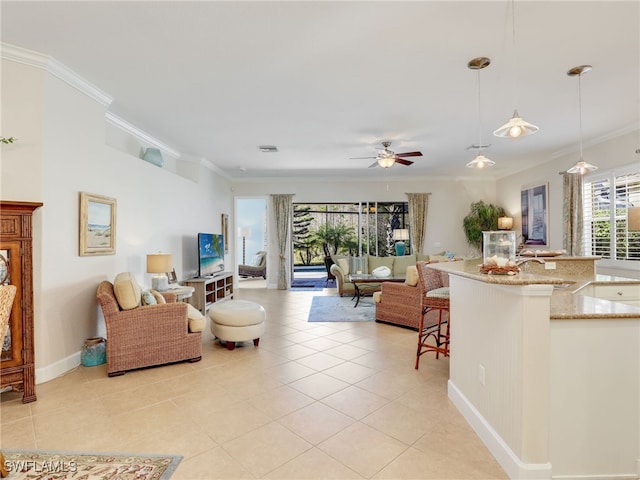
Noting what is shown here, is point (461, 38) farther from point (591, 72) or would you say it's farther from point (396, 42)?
point (591, 72)

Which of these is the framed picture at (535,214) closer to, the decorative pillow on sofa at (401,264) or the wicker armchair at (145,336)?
the decorative pillow on sofa at (401,264)

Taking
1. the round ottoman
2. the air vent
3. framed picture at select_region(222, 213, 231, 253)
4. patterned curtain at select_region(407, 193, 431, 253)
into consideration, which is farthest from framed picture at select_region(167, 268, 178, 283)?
patterned curtain at select_region(407, 193, 431, 253)

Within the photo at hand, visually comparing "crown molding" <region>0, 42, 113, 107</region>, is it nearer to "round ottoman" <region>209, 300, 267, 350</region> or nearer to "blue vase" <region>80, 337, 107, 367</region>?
"blue vase" <region>80, 337, 107, 367</region>

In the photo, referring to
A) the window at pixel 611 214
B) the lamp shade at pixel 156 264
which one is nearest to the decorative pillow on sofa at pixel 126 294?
the lamp shade at pixel 156 264

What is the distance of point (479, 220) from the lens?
8961mm

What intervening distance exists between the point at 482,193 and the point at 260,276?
682 centimetres

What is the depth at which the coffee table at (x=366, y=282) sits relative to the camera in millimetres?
6723

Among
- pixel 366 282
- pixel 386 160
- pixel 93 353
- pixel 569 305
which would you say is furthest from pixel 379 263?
pixel 569 305

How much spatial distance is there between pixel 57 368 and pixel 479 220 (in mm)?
8793

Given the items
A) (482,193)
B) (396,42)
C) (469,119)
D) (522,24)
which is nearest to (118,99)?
(396,42)

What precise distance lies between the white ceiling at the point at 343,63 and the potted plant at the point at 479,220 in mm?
3285

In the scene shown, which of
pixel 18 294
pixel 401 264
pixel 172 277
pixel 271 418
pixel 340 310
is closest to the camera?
pixel 271 418

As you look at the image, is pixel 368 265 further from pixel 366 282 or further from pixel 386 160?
pixel 386 160

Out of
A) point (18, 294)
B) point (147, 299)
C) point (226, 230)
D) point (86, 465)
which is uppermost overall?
point (226, 230)
